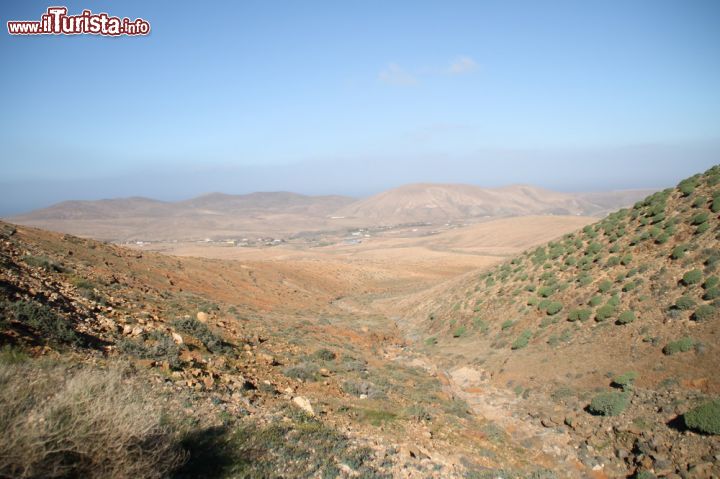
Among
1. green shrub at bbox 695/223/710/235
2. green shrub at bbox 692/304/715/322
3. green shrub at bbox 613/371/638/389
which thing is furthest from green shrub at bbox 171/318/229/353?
green shrub at bbox 695/223/710/235

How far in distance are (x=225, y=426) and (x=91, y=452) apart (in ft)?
10.9

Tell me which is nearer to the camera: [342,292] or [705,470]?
[705,470]

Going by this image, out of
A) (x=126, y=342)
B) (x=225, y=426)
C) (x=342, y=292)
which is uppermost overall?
(x=126, y=342)

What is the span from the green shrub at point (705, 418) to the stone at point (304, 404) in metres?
8.76

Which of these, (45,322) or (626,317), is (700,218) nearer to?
(626,317)

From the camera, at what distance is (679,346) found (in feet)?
41.0

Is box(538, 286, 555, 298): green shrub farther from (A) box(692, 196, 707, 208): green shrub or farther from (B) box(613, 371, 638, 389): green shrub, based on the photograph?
(B) box(613, 371, 638, 389): green shrub

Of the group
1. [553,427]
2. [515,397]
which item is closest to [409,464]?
[553,427]

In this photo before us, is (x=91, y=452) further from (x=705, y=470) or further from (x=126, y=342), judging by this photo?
(x=705, y=470)

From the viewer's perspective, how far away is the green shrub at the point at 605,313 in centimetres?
1598

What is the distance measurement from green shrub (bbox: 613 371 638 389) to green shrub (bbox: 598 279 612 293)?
555 cm

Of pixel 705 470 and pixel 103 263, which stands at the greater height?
pixel 103 263

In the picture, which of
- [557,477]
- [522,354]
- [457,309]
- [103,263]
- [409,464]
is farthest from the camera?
[457,309]

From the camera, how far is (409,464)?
845 centimetres
